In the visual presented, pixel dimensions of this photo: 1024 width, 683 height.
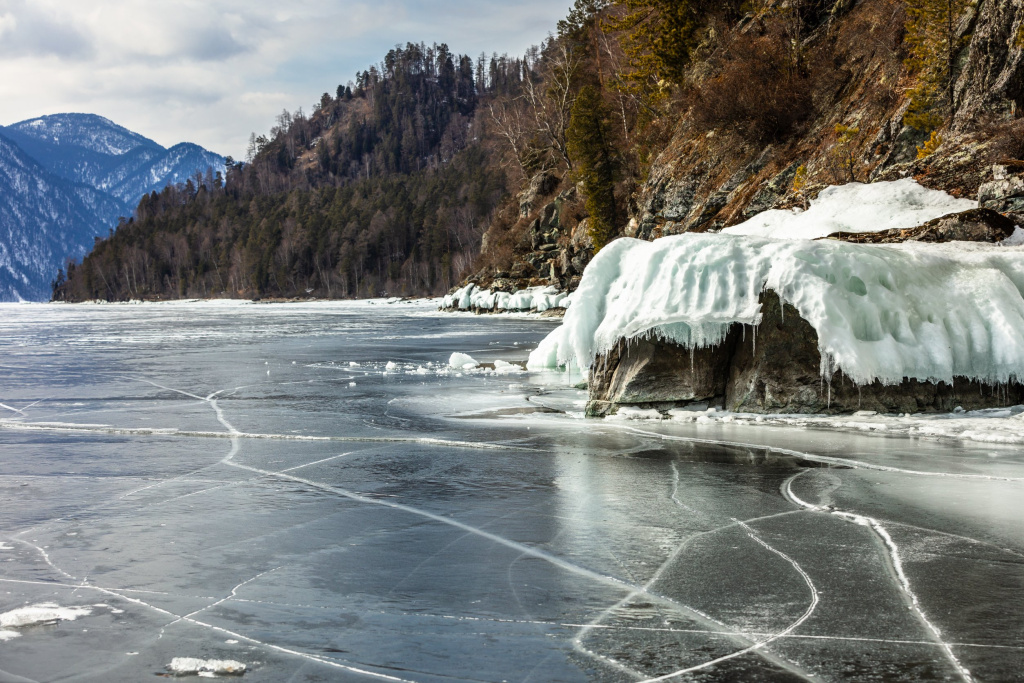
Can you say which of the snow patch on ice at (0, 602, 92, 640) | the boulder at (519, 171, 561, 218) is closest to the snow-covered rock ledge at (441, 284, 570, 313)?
the boulder at (519, 171, 561, 218)

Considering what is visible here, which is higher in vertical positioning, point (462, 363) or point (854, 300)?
point (854, 300)

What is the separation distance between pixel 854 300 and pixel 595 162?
42873 millimetres

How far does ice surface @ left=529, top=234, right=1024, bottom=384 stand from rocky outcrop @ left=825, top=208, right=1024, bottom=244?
1.44m

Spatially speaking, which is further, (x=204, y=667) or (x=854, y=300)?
(x=854, y=300)

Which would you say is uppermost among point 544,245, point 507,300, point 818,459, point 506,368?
point 544,245

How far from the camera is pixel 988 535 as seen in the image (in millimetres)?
5285

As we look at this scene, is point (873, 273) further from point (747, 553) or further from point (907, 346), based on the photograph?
point (747, 553)

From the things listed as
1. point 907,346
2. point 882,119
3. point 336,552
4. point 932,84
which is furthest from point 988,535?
point 882,119

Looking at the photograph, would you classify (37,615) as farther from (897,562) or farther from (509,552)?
(897,562)

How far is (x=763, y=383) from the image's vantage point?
1070 centimetres

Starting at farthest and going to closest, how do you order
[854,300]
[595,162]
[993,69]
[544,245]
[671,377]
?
[544,245] → [595,162] → [993,69] → [671,377] → [854,300]

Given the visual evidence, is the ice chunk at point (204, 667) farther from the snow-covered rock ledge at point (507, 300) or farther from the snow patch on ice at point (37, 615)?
the snow-covered rock ledge at point (507, 300)

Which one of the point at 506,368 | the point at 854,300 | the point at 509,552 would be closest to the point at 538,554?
the point at 509,552

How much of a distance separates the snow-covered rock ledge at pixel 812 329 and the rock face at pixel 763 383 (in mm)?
16
